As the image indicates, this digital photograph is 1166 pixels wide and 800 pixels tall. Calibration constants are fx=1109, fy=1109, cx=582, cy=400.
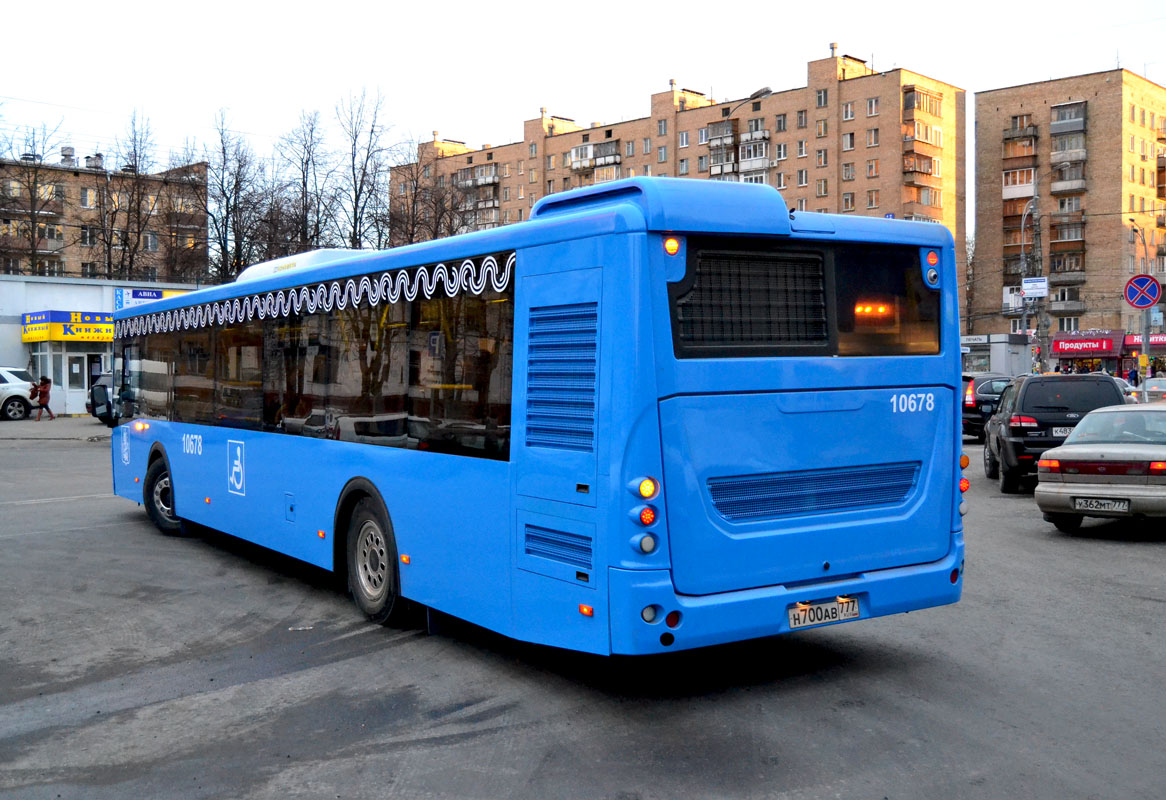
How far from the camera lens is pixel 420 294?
737cm

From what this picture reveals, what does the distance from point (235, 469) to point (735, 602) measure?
20.8 feet

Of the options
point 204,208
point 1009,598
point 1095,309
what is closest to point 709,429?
point 1009,598

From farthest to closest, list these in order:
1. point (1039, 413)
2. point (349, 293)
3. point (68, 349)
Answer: point (68, 349), point (1039, 413), point (349, 293)

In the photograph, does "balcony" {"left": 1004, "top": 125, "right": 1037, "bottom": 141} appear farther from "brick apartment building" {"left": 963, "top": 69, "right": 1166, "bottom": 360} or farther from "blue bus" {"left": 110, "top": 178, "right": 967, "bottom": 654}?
"blue bus" {"left": 110, "top": 178, "right": 967, "bottom": 654}

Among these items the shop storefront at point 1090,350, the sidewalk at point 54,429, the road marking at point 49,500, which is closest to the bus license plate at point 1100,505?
the road marking at point 49,500

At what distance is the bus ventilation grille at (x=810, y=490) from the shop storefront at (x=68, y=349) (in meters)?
42.9

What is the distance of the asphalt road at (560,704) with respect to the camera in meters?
4.91

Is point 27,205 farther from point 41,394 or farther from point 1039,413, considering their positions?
point 1039,413

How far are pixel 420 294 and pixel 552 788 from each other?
3654 millimetres

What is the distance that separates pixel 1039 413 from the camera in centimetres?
1703


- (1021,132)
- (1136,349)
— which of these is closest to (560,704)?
(1136,349)

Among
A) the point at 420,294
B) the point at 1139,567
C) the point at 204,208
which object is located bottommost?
the point at 1139,567

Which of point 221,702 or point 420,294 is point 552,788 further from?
point 420,294

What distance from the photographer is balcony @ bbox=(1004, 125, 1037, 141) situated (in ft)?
282
